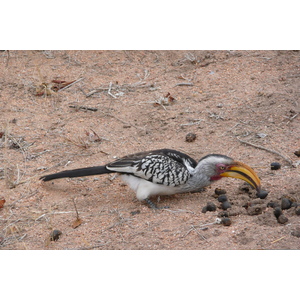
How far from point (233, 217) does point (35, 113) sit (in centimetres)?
356

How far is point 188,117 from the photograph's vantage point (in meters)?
6.33

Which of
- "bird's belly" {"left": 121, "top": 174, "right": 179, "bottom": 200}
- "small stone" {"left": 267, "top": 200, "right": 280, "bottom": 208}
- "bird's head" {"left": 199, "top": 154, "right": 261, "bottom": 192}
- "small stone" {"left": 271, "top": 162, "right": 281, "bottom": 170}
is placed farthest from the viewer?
"small stone" {"left": 271, "top": 162, "right": 281, "bottom": 170}

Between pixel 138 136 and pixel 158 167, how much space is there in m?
1.39

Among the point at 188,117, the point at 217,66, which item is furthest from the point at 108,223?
the point at 217,66

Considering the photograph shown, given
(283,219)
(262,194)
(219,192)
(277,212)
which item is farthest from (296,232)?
(219,192)

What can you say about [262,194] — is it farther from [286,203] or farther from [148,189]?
[148,189]

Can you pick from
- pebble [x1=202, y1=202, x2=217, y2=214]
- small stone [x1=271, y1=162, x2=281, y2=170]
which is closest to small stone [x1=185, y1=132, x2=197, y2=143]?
small stone [x1=271, y1=162, x2=281, y2=170]

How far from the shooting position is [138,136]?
6020mm

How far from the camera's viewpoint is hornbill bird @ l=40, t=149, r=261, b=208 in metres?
4.68

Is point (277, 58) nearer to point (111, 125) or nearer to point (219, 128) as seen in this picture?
point (219, 128)

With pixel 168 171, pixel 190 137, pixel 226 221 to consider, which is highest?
pixel 190 137

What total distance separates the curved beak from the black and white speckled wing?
1.36 feet

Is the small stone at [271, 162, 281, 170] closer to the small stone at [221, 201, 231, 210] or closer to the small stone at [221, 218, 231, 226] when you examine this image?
the small stone at [221, 201, 231, 210]

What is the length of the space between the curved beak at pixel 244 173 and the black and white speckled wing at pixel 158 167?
41 cm
